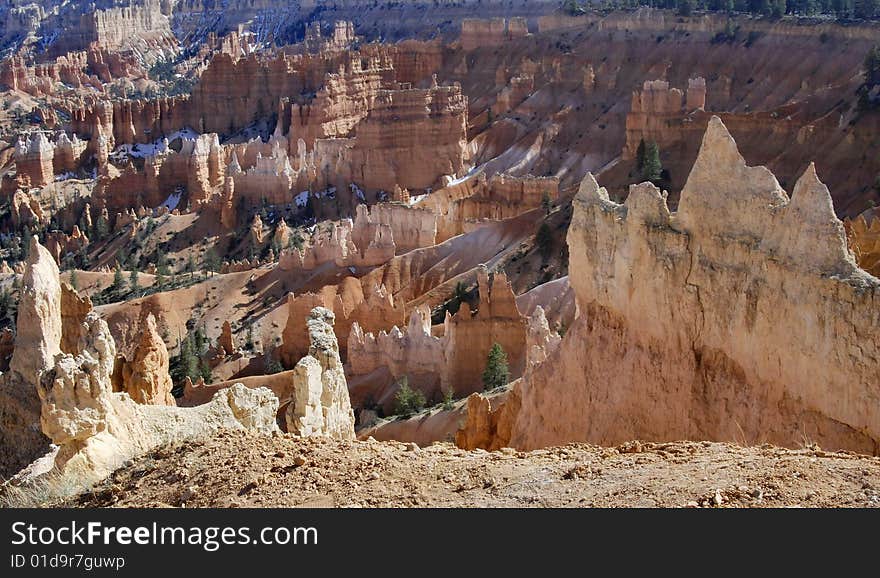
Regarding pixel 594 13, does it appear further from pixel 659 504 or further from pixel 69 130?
pixel 659 504

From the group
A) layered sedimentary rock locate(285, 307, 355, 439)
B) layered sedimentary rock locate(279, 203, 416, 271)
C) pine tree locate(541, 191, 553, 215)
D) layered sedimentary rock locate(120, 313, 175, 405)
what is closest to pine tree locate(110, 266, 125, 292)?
layered sedimentary rock locate(279, 203, 416, 271)

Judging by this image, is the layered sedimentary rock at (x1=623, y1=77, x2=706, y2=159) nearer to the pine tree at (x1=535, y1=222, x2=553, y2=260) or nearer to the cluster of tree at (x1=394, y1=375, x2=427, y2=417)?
the pine tree at (x1=535, y1=222, x2=553, y2=260)

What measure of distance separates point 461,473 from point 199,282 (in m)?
46.5

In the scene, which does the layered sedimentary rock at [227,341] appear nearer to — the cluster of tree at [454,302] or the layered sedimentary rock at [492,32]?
the cluster of tree at [454,302]

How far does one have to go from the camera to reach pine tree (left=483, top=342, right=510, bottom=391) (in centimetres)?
3419

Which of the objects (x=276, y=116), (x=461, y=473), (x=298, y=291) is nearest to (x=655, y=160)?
(x=298, y=291)

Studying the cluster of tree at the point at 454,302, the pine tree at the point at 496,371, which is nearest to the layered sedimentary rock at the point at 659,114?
the cluster of tree at the point at 454,302

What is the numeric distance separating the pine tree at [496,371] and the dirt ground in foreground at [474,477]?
20.0m

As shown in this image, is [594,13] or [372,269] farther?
[594,13]

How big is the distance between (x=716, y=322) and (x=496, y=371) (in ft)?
55.0

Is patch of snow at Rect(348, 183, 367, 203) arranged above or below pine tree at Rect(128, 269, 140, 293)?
above

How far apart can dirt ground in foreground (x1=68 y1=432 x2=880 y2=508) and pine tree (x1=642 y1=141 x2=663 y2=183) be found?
41.5m

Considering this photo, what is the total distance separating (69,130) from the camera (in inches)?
3910

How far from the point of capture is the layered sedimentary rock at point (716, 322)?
51.3ft
